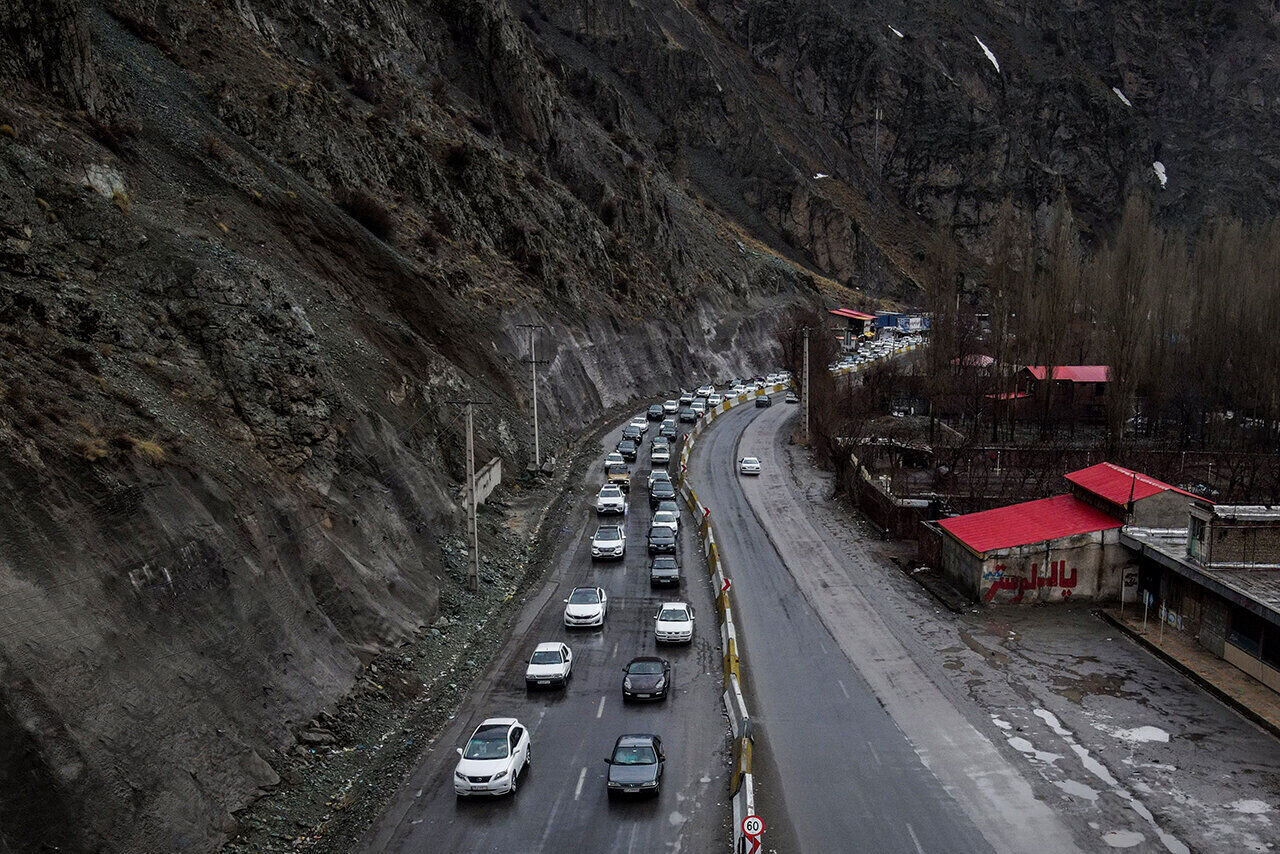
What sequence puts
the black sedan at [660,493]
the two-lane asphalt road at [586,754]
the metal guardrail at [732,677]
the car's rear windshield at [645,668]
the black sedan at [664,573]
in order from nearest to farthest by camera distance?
the two-lane asphalt road at [586,754] → the metal guardrail at [732,677] → the car's rear windshield at [645,668] → the black sedan at [664,573] → the black sedan at [660,493]

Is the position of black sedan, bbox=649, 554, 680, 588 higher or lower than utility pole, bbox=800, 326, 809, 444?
lower

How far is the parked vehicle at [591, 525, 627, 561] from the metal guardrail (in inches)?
144

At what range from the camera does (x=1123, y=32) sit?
635 ft

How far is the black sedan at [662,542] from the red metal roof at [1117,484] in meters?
16.0

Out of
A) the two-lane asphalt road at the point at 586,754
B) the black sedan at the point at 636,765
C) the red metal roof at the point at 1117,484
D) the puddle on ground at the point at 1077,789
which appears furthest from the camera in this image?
the red metal roof at the point at 1117,484

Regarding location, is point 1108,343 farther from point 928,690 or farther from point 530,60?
point 530,60

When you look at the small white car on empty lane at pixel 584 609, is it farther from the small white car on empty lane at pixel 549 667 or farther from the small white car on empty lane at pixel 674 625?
the small white car on empty lane at pixel 549 667

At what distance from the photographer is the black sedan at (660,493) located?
4875 cm

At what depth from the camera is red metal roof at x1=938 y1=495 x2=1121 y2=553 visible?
3403 centimetres

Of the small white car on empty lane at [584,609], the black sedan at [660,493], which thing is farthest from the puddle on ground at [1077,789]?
the black sedan at [660,493]

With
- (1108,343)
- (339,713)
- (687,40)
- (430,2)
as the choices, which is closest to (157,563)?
(339,713)

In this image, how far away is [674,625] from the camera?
1175 inches

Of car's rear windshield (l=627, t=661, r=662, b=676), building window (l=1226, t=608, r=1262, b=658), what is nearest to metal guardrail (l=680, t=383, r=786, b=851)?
car's rear windshield (l=627, t=661, r=662, b=676)

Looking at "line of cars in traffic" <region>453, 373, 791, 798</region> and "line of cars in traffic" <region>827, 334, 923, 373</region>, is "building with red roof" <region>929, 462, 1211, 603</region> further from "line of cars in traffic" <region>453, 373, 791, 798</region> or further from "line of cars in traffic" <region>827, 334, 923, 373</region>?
"line of cars in traffic" <region>827, 334, 923, 373</region>
